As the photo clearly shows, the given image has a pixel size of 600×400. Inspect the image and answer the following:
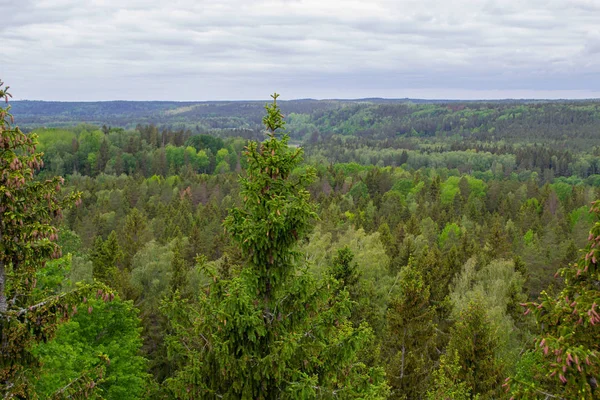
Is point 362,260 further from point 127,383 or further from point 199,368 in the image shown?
point 199,368

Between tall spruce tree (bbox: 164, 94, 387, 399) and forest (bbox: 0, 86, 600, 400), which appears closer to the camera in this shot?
forest (bbox: 0, 86, 600, 400)

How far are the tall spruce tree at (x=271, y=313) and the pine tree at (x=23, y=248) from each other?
286 centimetres

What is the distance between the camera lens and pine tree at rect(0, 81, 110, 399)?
9203 millimetres

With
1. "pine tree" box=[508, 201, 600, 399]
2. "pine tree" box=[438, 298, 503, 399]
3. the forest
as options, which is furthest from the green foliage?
"pine tree" box=[508, 201, 600, 399]

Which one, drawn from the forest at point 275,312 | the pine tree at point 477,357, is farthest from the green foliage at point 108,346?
the pine tree at point 477,357

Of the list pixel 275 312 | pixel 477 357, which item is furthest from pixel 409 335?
pixel 275 312

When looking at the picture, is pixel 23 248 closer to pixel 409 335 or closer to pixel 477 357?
pixel 409 335

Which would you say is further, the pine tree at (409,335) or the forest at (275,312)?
the pine tree at (409,335)

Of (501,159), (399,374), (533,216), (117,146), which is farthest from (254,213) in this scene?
(501,159)

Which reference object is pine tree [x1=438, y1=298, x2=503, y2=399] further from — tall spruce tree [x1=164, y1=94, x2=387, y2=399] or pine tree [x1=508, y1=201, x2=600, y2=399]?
pine tree [x1=508, y1=201, x2=600, y2=399]

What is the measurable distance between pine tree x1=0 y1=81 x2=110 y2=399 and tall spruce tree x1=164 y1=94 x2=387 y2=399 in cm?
286

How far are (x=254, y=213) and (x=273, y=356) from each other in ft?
10.4

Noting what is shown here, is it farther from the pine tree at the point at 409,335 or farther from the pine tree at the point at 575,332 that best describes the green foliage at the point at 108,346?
the pine tree at the point at 575,332

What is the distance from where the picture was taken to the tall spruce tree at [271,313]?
11375 millimetres
